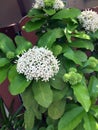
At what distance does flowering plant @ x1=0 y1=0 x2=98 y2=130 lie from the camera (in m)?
1.03

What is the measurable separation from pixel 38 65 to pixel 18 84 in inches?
3.9

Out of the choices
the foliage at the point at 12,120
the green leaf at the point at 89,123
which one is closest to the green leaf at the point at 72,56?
the green leaf at the point at 89,123

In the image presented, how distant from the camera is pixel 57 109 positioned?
1.11 meters

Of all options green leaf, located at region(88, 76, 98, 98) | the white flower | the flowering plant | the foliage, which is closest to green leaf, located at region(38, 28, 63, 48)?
the flowering plant

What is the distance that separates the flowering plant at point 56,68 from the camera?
1034 mm

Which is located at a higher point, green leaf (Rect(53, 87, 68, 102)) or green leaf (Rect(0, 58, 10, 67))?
green leaf (Rect(0, 58, 10, 67))

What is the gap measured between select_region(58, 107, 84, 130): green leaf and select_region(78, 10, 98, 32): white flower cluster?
36 cm

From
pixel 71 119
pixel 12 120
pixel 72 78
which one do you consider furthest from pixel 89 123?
pixel 12 120

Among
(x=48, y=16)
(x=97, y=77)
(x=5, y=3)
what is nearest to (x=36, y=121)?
(x=97, y=77)

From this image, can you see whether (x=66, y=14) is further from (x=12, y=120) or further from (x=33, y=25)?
(x=12, y=120)

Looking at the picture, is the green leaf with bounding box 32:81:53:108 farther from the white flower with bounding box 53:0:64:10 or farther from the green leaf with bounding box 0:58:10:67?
the white flower with bounding box 53:0:64:10

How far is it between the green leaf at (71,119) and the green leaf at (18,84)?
0.66 ft

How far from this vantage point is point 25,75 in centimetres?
105

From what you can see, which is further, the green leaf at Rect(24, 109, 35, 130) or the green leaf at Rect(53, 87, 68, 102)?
the green leaf at Rect(24, 109, 35, 130)
